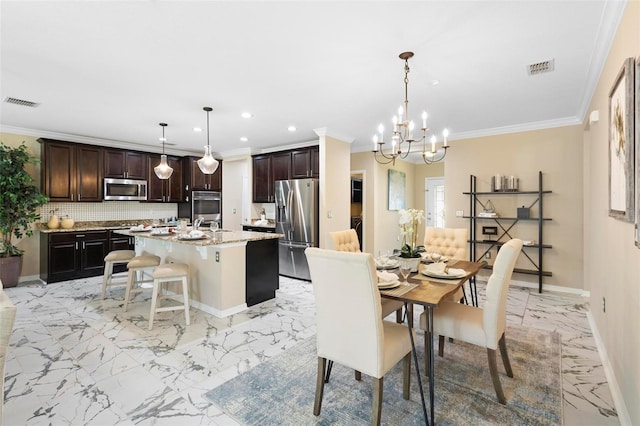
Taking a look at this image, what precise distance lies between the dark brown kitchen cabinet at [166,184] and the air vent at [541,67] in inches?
251

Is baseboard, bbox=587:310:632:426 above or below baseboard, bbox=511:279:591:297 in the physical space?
below

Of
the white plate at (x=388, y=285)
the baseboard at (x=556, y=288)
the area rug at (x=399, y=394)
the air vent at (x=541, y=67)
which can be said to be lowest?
the area rug at (x=399, y=394)

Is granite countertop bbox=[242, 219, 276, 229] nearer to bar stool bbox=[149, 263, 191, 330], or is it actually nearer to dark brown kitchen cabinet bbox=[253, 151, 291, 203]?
dark brown kitchen cabinet bbox=[253, 151, 291, 203]

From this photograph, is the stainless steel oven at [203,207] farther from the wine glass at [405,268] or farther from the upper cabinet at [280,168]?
the wine glass at [405,268]

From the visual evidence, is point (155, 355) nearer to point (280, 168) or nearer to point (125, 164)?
point (280, 168)

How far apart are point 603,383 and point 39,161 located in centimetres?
711

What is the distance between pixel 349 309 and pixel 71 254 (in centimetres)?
551

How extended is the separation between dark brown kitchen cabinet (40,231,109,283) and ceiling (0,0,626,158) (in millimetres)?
1860

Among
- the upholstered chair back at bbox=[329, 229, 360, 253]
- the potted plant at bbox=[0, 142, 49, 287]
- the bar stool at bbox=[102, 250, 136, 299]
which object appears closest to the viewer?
the upholstered chair back at bbox=[329, 229, 360, 253]

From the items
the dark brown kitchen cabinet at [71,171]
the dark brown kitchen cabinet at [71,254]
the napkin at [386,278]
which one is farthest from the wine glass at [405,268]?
the dark brown kitchen cabinet at [71,171]

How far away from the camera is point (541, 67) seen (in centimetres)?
282

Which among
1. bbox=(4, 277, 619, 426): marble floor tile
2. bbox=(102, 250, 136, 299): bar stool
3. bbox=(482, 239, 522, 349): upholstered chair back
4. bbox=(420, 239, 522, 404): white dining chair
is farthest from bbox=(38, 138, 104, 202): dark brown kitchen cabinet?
bbox=(482, 239, 522, 349): upholstered chair back

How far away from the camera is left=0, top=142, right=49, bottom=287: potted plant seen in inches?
178

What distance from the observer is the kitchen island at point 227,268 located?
355cm
